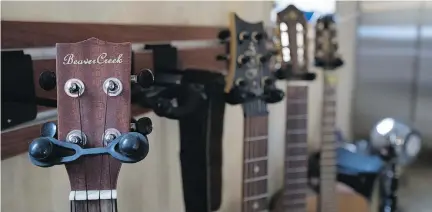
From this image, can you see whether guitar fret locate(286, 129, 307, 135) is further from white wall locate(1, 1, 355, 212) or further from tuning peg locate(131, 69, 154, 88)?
tuning peg locate(131, 69, 154, 88)

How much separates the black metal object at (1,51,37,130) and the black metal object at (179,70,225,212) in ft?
0.93

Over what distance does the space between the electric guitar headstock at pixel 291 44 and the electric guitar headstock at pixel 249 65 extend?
0.15 metres

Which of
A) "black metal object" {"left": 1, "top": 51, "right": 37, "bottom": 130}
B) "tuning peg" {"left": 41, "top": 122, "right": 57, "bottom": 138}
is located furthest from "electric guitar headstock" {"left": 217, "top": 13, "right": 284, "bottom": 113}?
"tuning peg" {"left": 41, "top": 122, "right": 57, "bottom": 138}

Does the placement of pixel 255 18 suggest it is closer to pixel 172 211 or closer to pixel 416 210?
pixel 172 211

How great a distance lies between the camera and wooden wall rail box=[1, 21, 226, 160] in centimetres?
81

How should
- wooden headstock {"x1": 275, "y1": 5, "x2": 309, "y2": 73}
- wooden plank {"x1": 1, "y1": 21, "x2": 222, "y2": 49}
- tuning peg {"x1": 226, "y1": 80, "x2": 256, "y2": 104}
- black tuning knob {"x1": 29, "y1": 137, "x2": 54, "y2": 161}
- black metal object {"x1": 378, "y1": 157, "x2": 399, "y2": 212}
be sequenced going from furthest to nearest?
black metal object {"x1": 378, "y1": 157, "x2": 399, "y2": 212}
wooden headstock {"x1": 275, "y1": 5, "x2": 309, "y2": 73}
tuning peg {"x1": 226, "y1": 80, "x2": 256, "y2": 104}
wooden plank {"x1": 1, "y1": 21, "x2": 222, "y2": 49}
black tuning knob {"x1": 29, "y1": 137, "x2": 54, "y2": 161}

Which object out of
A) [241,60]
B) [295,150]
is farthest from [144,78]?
[295,150]

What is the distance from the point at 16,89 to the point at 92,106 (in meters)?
0.22

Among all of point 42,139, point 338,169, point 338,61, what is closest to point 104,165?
point 42,139

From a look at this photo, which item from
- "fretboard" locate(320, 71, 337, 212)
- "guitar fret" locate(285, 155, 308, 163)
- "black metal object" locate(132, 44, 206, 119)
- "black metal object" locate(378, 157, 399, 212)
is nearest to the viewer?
"black metal object" locate(132, 44, 206, 119)

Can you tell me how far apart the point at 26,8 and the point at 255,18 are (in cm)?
96

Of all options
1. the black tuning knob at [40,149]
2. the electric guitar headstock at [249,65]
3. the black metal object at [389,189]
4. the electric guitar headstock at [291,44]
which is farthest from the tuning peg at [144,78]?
the black metal object at [389,189]

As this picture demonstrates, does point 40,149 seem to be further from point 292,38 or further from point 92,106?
point 292,38

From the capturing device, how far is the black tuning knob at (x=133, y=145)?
0.58 m
